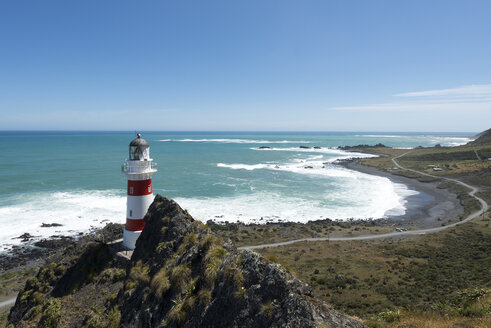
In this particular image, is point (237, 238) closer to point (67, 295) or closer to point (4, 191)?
point (67, 295)

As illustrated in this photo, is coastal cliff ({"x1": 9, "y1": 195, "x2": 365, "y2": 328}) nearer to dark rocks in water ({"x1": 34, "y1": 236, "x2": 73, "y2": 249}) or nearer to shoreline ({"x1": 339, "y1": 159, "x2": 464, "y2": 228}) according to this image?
dark rocks in water ({"x1": 34, "y1": 236, "x2": 73, "y2": 249})

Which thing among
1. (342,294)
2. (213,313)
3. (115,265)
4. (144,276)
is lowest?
(342,294)

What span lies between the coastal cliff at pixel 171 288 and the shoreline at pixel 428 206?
142 ft

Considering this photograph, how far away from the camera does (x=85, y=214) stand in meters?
43.9

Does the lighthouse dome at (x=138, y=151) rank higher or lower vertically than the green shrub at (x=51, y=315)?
higher

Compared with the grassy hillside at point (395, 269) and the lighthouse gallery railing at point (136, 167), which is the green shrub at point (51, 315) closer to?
the lighthouse gallery railing at point (136, 167)

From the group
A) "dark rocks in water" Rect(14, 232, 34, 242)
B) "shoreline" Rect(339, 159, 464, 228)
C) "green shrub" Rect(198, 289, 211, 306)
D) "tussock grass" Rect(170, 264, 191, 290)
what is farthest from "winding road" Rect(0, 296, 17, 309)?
"shoreline" Rect(339, 159, 464, 228)

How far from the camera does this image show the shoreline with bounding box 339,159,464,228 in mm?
45219

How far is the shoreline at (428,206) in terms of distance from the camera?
4522cm

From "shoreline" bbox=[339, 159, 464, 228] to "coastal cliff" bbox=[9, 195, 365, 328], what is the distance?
43.3 metres

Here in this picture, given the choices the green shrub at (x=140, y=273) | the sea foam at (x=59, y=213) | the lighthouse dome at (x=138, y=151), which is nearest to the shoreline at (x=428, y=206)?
the lighthouse dome at (x=138, y=151)

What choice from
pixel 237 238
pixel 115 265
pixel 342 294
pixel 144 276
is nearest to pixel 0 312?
pixel 115 265

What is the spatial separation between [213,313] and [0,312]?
25.4 meters

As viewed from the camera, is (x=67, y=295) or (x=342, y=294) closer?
(x=67, y=295)
